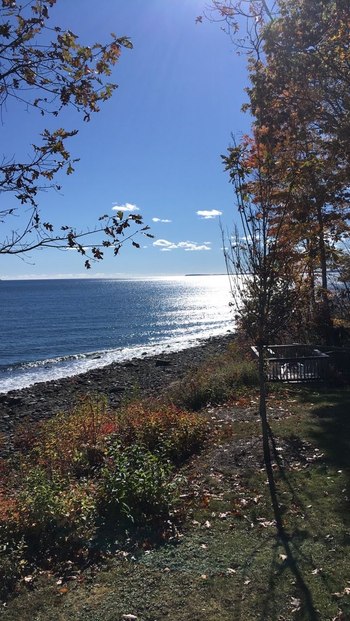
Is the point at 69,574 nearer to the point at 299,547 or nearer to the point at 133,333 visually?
the point at 299,547

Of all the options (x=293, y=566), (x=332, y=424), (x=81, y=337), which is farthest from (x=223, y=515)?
(x=81, y=337)

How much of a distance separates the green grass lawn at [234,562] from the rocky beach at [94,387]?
9965 mm

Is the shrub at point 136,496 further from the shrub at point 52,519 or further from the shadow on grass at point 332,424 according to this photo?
→ the shadow on grass at point 332,424

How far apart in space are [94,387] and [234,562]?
81.1 feet

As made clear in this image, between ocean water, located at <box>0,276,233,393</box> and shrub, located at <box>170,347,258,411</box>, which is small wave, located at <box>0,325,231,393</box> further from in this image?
shrub, located at <box>170,347,258,411</box>

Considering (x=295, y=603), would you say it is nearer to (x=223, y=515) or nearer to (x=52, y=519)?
(x=223, y=515)

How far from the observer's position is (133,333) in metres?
62.1

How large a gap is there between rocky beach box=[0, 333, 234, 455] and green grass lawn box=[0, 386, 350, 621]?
9965 mm

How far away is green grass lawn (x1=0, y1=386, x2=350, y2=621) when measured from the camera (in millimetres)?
4805

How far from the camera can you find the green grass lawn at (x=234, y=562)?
480 cm

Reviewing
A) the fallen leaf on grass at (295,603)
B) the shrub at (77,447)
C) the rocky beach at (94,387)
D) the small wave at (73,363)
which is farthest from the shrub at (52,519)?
the small wave at (73,363)

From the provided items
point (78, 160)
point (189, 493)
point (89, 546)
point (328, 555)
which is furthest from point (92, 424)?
point (78, 160)

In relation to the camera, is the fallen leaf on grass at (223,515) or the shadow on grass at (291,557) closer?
the shadow on grass at (291,557)

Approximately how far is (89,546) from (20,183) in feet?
14.6
